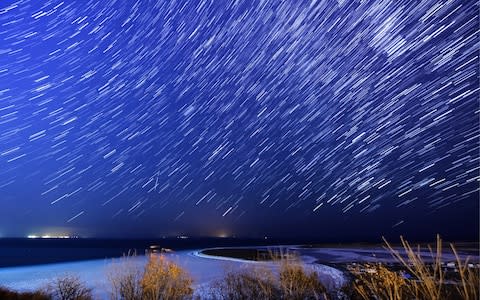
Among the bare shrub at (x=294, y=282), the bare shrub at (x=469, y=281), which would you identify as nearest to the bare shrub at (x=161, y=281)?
the bare shrub at (x=294, y=282)

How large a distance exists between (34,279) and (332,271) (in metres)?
34.0

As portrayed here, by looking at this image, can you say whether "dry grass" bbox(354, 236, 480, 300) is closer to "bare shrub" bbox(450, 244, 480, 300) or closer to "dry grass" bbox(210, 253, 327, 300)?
"bare shrub" bbox(450, 244, 480, 300)

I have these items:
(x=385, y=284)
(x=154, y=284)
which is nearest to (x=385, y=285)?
(x=385, y=284)

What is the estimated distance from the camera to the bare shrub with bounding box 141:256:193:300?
19922 millimetres

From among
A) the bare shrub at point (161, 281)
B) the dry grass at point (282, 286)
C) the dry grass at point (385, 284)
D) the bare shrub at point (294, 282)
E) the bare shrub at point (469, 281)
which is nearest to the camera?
the bare shrub at point (469, 281)

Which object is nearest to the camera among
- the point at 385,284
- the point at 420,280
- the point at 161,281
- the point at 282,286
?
the point at 420,280

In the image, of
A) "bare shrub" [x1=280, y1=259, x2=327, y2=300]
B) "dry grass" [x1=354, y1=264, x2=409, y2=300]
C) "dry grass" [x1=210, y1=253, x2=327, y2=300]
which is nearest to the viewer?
"dry grass" [x1=354, y1=264, x2=409, y2=300]

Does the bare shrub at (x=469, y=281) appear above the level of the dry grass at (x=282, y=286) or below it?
above

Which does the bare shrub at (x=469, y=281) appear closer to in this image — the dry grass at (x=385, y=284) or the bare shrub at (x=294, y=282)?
the dry grass at (x=385, y=284)

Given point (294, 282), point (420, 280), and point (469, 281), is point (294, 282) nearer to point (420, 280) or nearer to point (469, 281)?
point (420, 280)

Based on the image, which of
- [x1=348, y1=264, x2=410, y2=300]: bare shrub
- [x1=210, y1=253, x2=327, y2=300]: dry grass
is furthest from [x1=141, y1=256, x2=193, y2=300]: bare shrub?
[x1=348, y1=264, x2=410, y2=300]: bare shrub

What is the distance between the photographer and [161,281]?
20.7m

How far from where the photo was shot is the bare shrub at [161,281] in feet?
65.4

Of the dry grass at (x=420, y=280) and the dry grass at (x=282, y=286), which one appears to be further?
the dry grass at (x=282, y=286)
